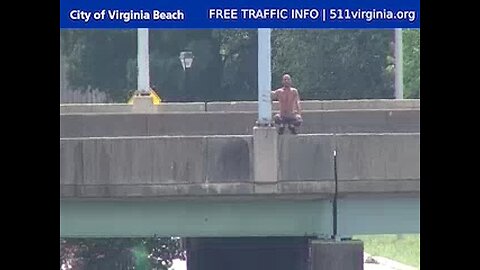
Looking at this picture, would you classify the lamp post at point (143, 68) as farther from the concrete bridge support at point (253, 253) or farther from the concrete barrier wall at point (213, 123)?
the concrete bridge support at point (253, 253)

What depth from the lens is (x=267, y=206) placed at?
16.1 metres

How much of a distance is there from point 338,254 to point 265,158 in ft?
5.02

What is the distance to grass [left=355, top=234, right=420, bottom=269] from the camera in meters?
47.7

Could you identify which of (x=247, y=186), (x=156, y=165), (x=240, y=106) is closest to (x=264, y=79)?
(x=247, y=186)

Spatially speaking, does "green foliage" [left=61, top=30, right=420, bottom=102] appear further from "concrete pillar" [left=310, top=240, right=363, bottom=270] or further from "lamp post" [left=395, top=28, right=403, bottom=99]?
"concrete pillar" [left=310, top=240, right=363, bottom=270]

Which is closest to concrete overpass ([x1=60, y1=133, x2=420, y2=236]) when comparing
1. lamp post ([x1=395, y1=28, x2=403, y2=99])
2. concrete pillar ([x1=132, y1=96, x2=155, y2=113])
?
concrete pillar ([x1=132, y1=96, x2=155, y2=113])

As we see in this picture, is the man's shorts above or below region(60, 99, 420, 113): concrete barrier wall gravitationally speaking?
below

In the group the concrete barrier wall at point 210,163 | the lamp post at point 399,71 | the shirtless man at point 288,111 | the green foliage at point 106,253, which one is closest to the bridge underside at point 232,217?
the concrete barrier wall at point 210,163

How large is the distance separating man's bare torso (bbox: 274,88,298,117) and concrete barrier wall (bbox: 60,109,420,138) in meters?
2.73

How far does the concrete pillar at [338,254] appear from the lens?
50.8ft

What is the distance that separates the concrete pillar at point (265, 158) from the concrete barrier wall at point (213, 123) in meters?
3.51
